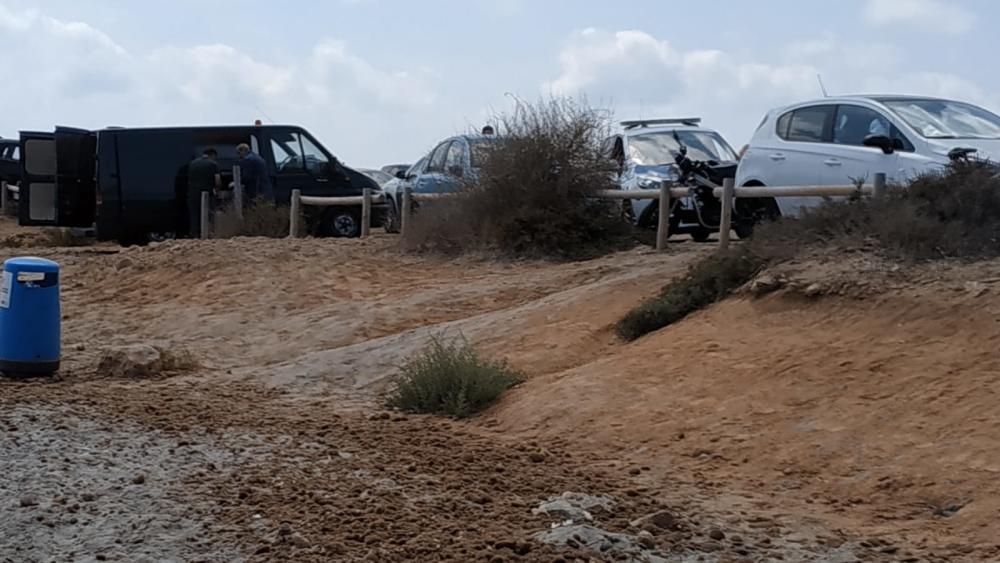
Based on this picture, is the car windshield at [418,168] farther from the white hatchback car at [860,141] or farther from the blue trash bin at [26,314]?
the blue trash bin at [26,314]

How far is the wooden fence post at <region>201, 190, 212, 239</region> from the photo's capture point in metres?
21.1

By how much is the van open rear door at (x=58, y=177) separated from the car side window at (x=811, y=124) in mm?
12142

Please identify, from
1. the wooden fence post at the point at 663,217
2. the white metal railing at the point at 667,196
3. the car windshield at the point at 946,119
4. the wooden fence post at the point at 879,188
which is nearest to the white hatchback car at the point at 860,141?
the car windshield at the point at 946,119

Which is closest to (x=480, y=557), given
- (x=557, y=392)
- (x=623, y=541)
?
(x=623, y=541)

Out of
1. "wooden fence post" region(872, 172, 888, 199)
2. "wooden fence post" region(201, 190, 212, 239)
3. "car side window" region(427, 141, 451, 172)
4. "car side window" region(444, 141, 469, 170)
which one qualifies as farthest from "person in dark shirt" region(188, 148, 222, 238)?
"wooden fence post" region(872, 172, 888, 199)

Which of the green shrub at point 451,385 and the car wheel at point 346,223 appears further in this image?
the car wheel at point 346,223

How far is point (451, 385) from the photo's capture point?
32.1 feet

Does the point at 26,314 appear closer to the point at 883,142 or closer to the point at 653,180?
the point at 883,142

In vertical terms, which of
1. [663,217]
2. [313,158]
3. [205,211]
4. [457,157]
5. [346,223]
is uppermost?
[457,157]

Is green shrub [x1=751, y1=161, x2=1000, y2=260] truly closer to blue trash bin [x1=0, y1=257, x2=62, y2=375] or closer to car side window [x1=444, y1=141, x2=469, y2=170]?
blue trash bin [x1=0, y1=257, x2=62, y2=375]

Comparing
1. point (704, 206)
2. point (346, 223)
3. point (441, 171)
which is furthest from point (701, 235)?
point (346, 223)

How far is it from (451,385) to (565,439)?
1453 mm

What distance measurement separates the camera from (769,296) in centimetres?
1034

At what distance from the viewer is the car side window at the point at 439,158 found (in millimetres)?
20094
